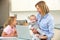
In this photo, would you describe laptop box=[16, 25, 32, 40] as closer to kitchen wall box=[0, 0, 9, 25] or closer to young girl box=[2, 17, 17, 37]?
young girl box=[2, 17, 17, 37]

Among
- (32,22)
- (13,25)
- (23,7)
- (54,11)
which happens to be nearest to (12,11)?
(23,7)

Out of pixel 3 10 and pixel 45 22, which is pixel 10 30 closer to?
pixel 45 22

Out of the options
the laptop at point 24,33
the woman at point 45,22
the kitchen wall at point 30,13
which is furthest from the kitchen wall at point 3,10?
the laptop at point 24,33

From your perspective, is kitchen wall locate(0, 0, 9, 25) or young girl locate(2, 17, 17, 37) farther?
→ kitchen wall locate(0, 0, 9, 25)

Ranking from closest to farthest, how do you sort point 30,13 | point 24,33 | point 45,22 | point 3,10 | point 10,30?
point 24,33 < point 45,22 < point 10,30 < point 30,13 < point 3,10

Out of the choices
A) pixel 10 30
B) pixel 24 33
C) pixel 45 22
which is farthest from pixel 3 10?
pixel 24 33

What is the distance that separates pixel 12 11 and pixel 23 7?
0.93 feet

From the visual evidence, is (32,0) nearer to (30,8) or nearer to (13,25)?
(30,8)

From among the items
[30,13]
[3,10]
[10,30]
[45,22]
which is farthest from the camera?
[3,10]

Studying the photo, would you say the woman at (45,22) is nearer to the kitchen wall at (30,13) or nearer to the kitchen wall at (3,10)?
the kitchen wall at (30,13)

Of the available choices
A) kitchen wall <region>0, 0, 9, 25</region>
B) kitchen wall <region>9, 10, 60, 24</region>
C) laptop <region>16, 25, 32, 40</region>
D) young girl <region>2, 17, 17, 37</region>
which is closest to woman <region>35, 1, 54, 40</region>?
laptop <region>16, 25, 32, 40</region>

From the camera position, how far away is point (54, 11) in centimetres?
407

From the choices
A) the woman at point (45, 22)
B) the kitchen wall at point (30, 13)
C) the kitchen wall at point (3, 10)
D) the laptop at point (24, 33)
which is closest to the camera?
the laptop at point (24, 33)

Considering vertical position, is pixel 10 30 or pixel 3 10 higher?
pixel 3 10
